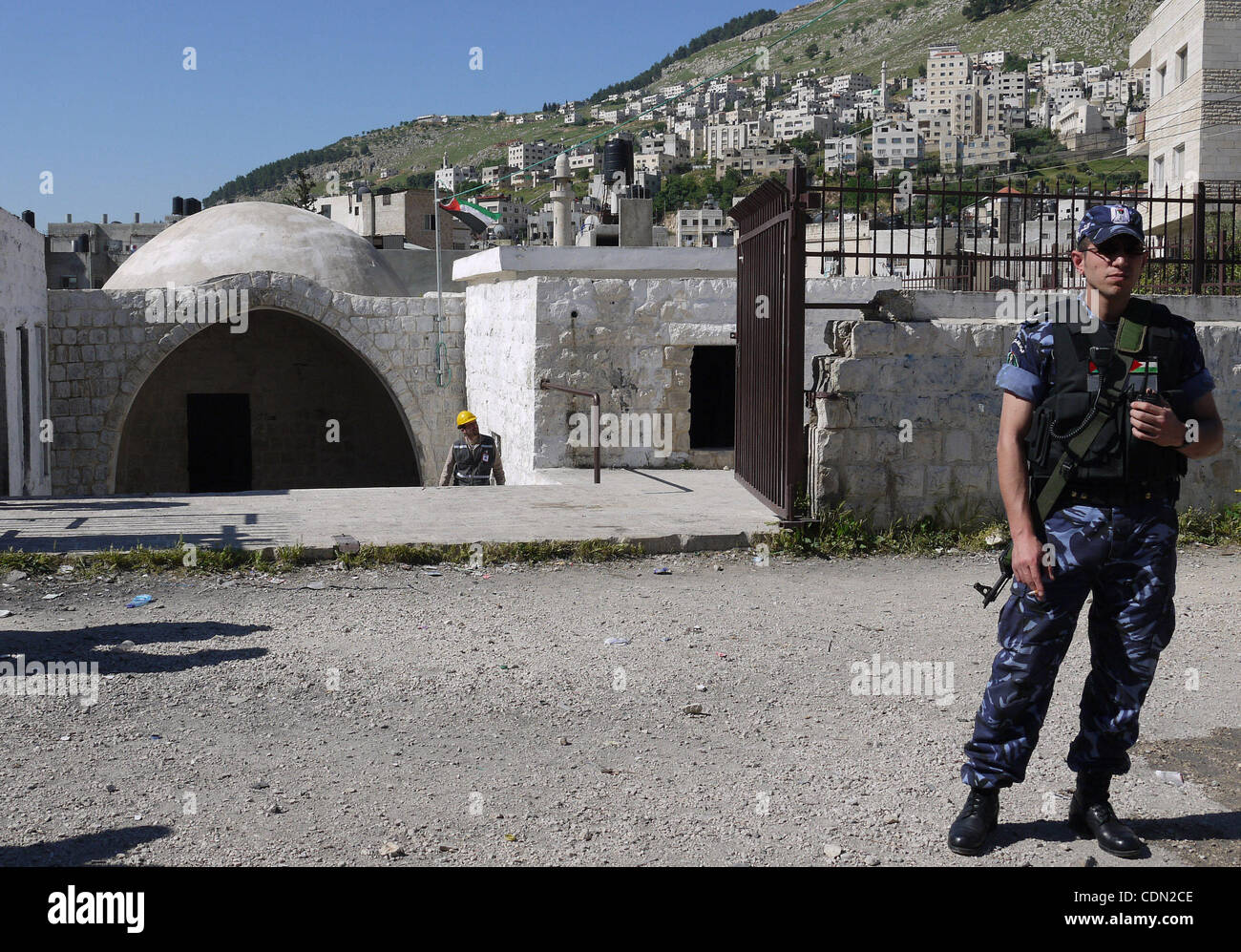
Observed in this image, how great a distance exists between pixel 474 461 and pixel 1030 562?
27.2ft

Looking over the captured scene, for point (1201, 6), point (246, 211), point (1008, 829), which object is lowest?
point (1008, 829)

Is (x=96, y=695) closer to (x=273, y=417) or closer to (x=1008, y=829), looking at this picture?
(x=1008, y=829)

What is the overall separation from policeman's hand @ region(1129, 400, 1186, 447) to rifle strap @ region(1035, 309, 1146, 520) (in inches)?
3.0

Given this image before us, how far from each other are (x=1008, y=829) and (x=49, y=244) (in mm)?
39086

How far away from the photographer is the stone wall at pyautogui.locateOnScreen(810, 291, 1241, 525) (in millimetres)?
7934

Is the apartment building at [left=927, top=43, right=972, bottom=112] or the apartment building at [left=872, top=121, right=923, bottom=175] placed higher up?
the apartment building at [left=927, top=43, right=972, bottom=112]

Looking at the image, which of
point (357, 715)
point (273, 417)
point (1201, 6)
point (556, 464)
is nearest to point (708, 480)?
point (556, 464)

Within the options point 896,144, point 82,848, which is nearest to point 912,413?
point 82,848

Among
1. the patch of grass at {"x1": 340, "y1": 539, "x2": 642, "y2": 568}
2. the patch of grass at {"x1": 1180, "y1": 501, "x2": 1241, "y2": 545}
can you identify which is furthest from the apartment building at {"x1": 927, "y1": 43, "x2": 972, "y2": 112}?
the patch of grass at {"x1": 340, "y1": 539, "x2": 642, "y2": 568}

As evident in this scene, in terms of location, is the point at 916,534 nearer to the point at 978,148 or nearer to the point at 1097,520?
the point at 1097,520

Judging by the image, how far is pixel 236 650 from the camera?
5.45 m

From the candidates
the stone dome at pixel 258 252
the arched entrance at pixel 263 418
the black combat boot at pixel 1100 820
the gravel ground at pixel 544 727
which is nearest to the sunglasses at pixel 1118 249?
the black combat boot at pixel 1100 820

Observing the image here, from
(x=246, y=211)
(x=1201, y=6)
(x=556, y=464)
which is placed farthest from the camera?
(x=1201, y=6)

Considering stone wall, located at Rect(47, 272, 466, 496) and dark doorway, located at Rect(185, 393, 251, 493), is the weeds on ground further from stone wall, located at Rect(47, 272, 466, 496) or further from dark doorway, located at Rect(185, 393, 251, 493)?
dark doorway, located at Rect(185, 393, 251, 493)
